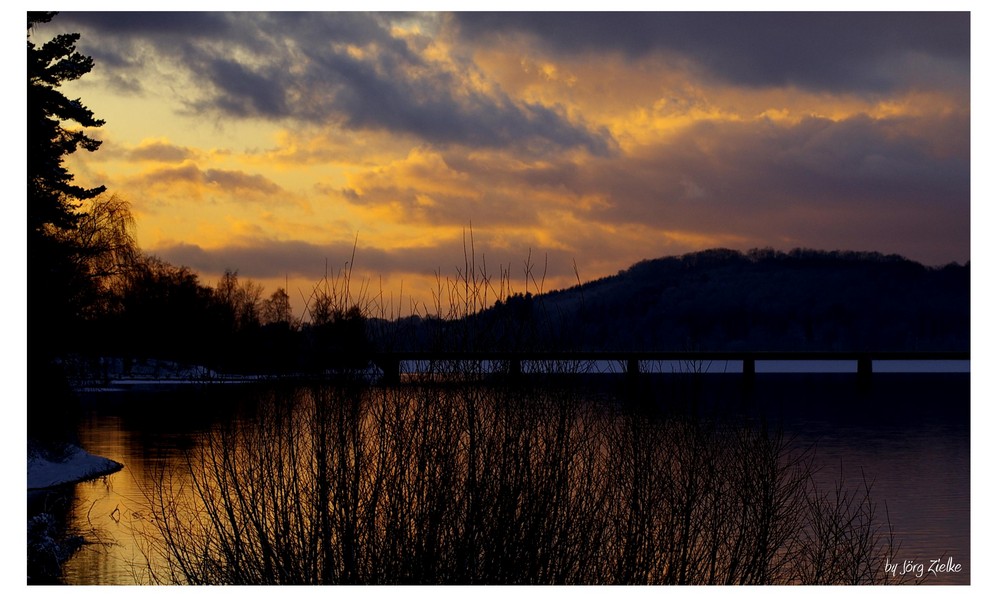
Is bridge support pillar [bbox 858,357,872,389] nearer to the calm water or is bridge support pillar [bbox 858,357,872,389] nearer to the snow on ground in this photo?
the calm water

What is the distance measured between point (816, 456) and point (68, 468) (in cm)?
3957

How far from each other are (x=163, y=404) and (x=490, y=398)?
7821 cm

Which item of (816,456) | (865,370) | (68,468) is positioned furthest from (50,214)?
(865,370)

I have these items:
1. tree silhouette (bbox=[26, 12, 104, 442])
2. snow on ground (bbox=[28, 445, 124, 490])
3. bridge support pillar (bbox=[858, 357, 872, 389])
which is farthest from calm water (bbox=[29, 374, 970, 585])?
bridge support pillar (bbox=[858, 357, 872, 389])

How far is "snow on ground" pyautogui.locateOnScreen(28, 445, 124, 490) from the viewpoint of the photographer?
37.6m

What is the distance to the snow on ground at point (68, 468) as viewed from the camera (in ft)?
123

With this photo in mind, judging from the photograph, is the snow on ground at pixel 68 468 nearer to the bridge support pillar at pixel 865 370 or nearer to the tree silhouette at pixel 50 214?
the tree silhouette at pixel 50 214

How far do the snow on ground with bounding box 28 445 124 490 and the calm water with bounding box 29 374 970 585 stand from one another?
816mm

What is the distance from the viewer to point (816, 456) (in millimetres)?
54906

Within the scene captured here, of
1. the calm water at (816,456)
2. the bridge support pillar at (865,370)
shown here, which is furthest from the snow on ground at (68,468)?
the bridge support pillar at (865,370)

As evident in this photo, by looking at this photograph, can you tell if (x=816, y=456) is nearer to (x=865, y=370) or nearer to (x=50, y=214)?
(x=50, y=214)

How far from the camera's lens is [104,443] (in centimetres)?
5484

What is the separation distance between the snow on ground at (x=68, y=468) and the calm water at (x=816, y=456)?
0.82m
